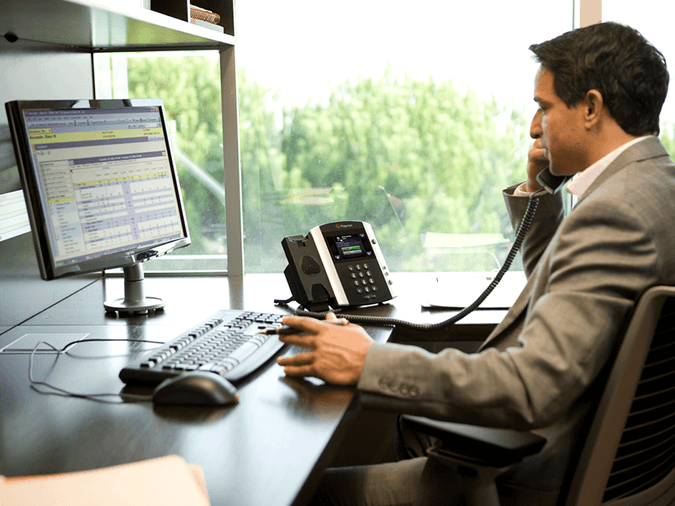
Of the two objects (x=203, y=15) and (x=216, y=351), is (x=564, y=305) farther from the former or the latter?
(x=203, y=15)

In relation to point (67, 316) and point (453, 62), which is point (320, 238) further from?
point (453, 62)

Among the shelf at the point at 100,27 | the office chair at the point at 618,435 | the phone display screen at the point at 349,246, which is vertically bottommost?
the office chair at the point at 618,435

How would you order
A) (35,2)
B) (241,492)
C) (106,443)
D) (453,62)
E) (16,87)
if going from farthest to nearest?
(453,62)
(16,87)
(35,2)
(106,443)
(241,492)

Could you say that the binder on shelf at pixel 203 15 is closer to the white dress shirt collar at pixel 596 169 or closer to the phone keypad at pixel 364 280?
the phone keypad at pixel 364 280

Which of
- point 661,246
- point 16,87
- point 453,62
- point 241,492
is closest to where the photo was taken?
point 241,492

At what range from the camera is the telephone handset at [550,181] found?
1697 millimetres

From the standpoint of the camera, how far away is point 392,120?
7.79ft

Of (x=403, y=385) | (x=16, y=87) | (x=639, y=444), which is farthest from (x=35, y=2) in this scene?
(x=639, y=444)

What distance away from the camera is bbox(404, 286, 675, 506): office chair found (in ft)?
3.23

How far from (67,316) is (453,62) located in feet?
4.90

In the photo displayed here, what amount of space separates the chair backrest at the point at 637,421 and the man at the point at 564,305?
39mm

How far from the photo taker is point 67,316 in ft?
5.67

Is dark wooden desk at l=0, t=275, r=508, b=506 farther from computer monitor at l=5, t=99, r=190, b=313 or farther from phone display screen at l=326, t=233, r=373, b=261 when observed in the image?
phone display screen at l=326, t=233, r=373, b=261

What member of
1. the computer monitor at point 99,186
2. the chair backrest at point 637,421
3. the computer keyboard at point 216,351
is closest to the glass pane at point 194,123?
the computer monitor at point 99,186
